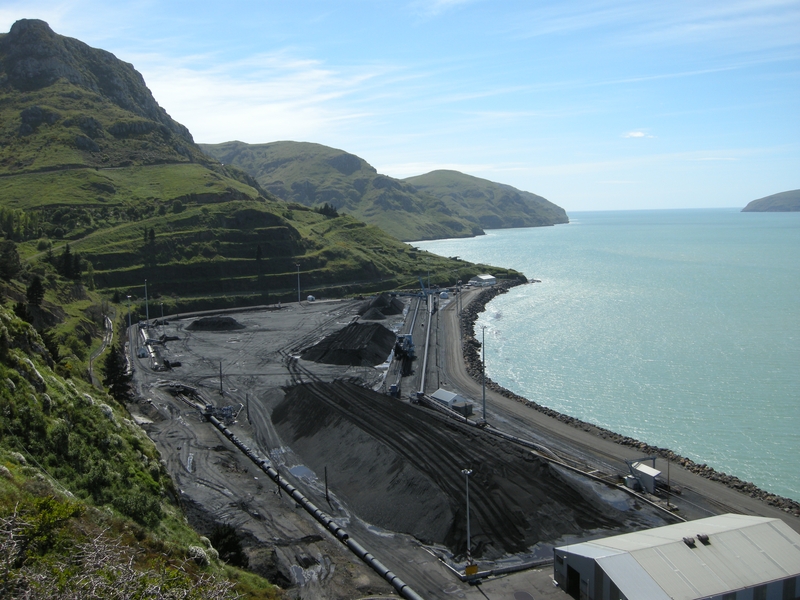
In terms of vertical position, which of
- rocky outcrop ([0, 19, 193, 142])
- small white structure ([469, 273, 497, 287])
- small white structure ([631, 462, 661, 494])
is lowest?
small white structure ([631, 462, 661, 494])

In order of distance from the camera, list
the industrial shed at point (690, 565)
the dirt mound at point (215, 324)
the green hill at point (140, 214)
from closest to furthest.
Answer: the industrial shed at point (690, 565) < the dirt mound at point (215, 324) < the green hill at point (140, 214)

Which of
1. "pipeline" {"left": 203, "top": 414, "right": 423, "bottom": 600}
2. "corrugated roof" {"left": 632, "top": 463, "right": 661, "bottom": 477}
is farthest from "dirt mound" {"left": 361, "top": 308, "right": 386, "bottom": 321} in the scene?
"corrugated roof" {"left": 632, "top": 463, "right": 661, "bottom": 477}

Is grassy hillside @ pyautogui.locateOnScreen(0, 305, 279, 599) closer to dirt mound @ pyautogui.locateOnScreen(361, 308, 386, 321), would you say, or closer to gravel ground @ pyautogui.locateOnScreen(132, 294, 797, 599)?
gravel ground @ pyautogui.locateOnScreen(132, 294, 797, 599)

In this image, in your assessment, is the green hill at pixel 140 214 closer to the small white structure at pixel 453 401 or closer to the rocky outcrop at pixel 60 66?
the rocky outcrop at pixel 60 66

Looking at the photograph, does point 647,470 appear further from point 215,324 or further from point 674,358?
point 215,324

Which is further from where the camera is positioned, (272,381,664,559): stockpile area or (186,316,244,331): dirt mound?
(186,316,244,331): dirt mound

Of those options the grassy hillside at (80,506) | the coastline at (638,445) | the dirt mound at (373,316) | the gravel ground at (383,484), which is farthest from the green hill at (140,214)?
the grassy hillside at (80,506)
